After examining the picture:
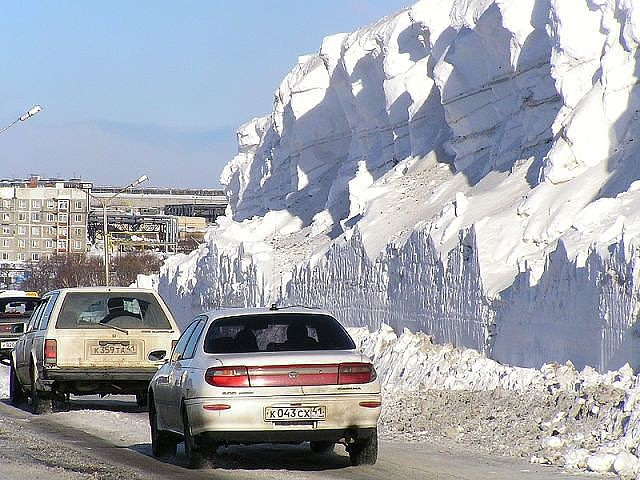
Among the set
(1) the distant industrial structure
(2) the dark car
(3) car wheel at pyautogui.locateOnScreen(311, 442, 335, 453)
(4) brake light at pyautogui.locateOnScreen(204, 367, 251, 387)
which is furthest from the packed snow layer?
(1) the distant industrial structure

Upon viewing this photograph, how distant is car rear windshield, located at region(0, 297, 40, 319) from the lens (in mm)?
27828

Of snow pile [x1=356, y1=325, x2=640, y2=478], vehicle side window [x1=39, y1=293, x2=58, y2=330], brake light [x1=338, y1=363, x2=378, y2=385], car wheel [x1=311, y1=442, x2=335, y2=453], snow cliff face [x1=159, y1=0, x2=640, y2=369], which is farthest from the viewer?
snow cliff face [x1=159, y1=0, x2=640, y2=369]

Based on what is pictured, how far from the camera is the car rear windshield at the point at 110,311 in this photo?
705 inches

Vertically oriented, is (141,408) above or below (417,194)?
below

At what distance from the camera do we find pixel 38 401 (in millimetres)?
18047

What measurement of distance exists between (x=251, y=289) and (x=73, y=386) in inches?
768

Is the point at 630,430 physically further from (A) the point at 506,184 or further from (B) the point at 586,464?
(A) the point at 506,184

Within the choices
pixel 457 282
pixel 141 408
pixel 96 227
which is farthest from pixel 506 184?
pixel 96 227

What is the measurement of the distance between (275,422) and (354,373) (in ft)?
2.65

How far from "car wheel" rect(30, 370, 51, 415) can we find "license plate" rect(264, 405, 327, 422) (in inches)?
301

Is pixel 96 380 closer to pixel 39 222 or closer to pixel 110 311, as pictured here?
pixel 110 311

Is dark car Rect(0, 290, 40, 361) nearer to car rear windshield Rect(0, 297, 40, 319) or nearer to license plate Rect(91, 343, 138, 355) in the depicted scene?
car rear windshield Rect(0, 297, 40, 319)

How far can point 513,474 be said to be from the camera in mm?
11352

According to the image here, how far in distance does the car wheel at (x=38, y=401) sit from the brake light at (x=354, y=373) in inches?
306
